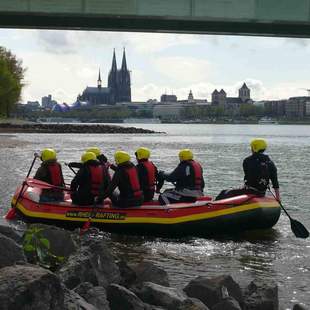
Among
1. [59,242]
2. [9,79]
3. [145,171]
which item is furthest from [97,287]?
[9,79]

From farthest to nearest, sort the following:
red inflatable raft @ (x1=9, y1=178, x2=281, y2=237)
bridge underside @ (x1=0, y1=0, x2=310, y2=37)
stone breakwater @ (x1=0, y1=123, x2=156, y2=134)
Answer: stone breakwater @ (x1=0, y1=123, x2=156, y2=134) → bridge underside @ (x1=0, y1=0, x2=310, y2=37) → red inflatable raft @ (x1=9, y1=178, x2=281, y2=237)

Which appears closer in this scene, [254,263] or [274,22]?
[254,263]

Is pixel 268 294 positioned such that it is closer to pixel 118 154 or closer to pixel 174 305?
pixel 174 305

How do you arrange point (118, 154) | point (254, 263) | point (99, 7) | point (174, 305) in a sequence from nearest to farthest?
1. point (174, 305)
2. point (254, 263)
3. point (118, 154)
4. point (99, 7)

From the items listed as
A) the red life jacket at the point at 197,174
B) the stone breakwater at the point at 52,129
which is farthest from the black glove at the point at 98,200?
the stone breakwater at the point at 52,129

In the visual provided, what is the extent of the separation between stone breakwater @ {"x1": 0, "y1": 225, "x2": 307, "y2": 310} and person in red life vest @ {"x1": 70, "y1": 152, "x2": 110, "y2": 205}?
4135 mm

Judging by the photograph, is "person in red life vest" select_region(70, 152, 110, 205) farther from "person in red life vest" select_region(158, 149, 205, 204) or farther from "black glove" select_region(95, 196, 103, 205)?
"person in red life vest" select_region(158, 149, 205, 204)

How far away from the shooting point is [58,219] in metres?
11.4

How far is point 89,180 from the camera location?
37.1 feet

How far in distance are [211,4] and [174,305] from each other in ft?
73.8

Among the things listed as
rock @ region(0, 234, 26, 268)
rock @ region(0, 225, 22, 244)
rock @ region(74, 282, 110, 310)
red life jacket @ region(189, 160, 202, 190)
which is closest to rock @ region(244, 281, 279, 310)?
rock @ region(74, 282, 110, 310)

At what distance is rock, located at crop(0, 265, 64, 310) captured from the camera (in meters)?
4.21

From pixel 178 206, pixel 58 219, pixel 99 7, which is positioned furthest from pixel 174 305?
pixel 99 7

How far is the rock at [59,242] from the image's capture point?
7023 mm
